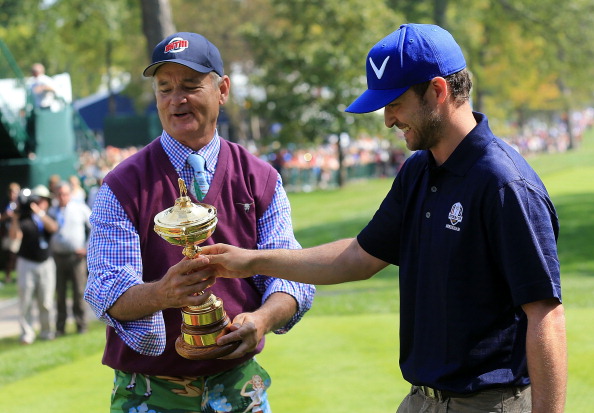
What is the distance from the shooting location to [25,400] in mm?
6629

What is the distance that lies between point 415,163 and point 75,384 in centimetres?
443

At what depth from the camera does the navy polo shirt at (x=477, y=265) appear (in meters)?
2.83

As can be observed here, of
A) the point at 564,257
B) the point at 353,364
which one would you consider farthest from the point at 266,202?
the point at 564,257

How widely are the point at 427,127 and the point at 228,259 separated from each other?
3.16ft

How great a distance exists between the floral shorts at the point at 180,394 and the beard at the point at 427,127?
4.35ft

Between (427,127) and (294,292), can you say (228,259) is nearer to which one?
(294,292)

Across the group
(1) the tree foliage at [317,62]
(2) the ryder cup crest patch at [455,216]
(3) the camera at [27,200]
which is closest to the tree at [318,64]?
(1) the tree foliage at [317,62]

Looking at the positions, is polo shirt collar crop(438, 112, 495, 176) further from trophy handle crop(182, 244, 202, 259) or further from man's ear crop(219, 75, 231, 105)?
man's ear crop(219, 75, 231, 105)

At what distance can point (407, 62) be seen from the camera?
3.05 m

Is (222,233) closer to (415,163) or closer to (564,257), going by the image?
(415,163)

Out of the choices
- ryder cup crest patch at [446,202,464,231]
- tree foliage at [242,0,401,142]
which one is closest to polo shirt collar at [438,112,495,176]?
ryder cup crest patch at [446,202,464,231]

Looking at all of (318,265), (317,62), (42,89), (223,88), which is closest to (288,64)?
(317,62)

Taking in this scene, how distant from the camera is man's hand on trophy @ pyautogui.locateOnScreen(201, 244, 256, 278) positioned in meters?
3.45

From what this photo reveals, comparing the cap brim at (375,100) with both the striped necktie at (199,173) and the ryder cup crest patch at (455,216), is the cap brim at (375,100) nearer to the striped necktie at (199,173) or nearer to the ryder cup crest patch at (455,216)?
the ryder cup crest patch at (455,216)
